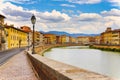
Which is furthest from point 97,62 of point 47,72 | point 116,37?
point 116,37

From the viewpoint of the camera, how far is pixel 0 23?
67125mm

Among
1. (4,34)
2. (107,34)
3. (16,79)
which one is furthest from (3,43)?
(107,34)

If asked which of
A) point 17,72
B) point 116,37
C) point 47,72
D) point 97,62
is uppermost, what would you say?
point 116,37

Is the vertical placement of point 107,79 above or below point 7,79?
above

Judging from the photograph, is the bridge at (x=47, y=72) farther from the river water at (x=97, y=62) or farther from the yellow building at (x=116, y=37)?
the yellow building at (x=116, y=37)

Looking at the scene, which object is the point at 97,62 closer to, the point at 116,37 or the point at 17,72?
the point at 17,72

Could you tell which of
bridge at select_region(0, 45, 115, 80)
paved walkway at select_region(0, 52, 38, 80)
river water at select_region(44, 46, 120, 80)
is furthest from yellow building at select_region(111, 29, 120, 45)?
bridge at select_region(0, 45, 115, 80)

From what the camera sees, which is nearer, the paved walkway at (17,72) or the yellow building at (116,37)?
the paved walkway at (17,72)

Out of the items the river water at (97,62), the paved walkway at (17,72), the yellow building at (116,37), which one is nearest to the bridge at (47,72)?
the paved walkway at (17,72)

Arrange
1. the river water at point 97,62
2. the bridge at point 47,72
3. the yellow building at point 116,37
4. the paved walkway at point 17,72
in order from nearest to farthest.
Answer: the bridge at point 47,72 → the paved walkway at point 17,72 → the river water at point 97,62 → the yellow building at point 116,37

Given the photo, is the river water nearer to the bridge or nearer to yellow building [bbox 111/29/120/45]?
the bridge

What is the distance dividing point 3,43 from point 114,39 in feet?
303

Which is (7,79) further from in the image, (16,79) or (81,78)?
(81,78)

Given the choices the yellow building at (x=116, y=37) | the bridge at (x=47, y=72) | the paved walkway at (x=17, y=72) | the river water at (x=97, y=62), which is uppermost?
the yellow building at (x=116, y=37)
